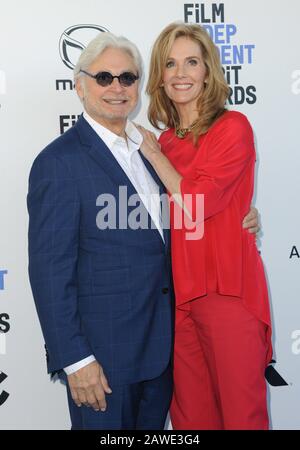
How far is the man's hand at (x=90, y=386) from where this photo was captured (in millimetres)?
1702

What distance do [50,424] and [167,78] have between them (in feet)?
5.22

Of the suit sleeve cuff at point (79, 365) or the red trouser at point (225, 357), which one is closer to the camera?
the suit sleeve cuff at point (79, 365)

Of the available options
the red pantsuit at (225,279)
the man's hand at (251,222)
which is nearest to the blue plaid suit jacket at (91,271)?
the red pantsuit at (225,279)

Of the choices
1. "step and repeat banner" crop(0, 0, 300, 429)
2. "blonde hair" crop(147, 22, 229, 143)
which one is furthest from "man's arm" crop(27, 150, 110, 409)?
"step and repeat banner" crop(0, 0, 300, 429)

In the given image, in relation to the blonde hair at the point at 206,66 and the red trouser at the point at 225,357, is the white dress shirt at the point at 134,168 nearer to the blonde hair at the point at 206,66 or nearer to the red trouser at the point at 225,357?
the blonde hair at the point at 206,66

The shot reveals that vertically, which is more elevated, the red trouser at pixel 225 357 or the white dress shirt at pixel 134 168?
the white dress shirt at pixel 134 168

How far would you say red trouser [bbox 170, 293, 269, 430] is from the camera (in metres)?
1.94

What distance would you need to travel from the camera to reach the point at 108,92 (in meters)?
1.83

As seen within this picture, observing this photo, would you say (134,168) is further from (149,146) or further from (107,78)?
(107,78)

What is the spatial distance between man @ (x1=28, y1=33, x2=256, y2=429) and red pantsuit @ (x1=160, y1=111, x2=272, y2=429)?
113 mm

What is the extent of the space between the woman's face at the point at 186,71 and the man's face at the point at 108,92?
0.22 meters

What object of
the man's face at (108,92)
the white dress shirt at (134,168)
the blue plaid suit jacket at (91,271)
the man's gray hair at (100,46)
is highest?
the man's gray hair at (100,46)

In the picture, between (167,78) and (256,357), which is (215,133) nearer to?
(167,78)

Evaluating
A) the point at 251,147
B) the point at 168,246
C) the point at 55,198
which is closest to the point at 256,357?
the point at 168,246
